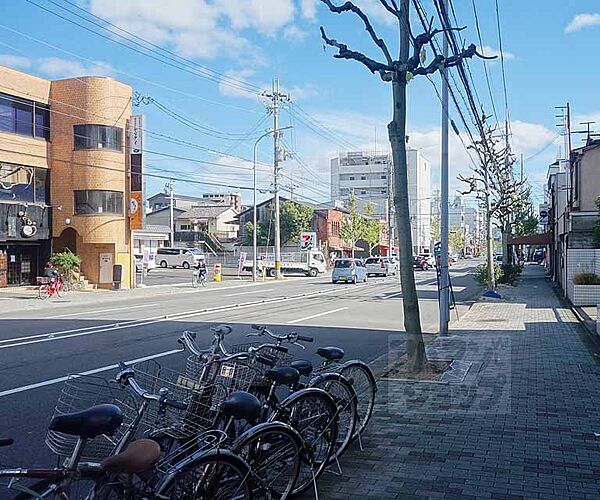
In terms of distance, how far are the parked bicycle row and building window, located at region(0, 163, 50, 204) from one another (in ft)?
93.0

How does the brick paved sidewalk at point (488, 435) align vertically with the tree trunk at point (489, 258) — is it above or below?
below

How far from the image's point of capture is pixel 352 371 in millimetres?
6012

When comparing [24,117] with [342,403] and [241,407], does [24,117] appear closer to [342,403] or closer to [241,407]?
[342,403]

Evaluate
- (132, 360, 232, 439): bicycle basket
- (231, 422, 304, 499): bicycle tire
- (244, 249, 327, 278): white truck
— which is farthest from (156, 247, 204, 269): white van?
(132, 360, 232, 439): bicycle basket

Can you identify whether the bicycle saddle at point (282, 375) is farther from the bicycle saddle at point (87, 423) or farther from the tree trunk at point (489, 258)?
the tree trunk at point (489, 258)

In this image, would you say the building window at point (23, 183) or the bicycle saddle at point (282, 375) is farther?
the building window at point (23, 183)

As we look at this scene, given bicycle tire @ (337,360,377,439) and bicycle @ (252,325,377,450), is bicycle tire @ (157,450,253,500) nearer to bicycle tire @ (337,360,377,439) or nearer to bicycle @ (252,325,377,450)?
bicycle @ (252,325,377,450)

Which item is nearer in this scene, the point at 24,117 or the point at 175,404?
the point at 175,404

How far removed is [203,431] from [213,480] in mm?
353

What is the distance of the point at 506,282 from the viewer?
35.0 metres

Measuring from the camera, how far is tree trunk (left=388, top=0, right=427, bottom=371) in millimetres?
9172

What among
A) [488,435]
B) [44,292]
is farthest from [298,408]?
[44,292]

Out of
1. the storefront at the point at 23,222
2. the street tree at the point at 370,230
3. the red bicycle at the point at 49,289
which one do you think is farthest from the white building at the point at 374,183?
the red bicycle at the point at 49,289

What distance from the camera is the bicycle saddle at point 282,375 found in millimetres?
4645
